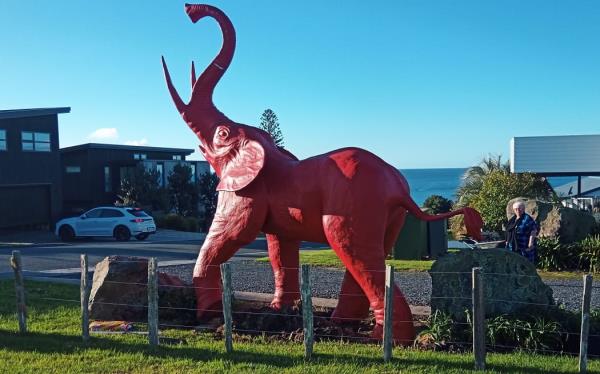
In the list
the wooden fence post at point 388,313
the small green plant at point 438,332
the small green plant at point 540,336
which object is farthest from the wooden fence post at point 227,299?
the small green plant at point 540,336

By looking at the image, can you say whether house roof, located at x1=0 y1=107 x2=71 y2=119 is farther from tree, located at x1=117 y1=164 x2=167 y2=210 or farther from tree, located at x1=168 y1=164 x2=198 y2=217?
tree, located at x1=168 y1=164 x2=198 y2=217

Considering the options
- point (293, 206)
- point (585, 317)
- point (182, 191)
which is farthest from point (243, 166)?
point (182, 191)

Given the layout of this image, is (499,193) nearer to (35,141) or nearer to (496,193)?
(496,193)

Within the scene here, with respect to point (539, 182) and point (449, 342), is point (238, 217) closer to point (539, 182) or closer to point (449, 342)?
point (449, 342)

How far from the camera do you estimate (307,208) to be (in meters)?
6.26

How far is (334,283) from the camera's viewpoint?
1080 cm

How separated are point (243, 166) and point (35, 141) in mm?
24039

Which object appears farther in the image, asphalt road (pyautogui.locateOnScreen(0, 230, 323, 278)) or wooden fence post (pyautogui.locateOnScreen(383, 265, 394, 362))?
asphalt road (pyautogui.locateOnScreen(0, 230, 323, 278))

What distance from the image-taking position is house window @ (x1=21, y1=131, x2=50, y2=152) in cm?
2708

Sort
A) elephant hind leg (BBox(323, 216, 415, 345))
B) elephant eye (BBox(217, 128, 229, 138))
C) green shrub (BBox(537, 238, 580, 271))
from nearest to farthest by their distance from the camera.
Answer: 1. elephant hind leg (BBox(323, 216, 415, 345))
2. elephant eye (BBox(217, 128, 229, 138))
3. green shrub (BBox(537, 238, 580, 271))

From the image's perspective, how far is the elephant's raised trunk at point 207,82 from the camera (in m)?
7.23

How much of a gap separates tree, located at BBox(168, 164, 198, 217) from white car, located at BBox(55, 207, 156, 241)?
852 centimetres

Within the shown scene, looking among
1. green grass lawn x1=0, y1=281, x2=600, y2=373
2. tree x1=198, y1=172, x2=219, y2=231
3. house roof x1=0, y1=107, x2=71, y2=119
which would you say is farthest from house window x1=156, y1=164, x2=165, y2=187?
green grass lawn x1=0, y1=281, x2=600, y2=373

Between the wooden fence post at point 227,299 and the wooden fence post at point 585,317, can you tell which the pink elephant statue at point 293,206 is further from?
the wooden fence post at point 585,317
